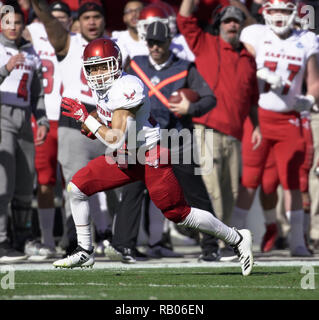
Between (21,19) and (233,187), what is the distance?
7.90 feet

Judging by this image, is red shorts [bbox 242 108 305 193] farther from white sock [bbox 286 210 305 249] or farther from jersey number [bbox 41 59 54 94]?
jersey number [bbox 41 59 54 94]

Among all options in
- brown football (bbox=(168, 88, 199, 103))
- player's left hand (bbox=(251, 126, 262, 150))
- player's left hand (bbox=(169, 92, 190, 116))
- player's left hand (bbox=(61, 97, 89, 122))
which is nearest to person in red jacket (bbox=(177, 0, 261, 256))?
player's left hand (bbox=(251, 126, 262, 150))

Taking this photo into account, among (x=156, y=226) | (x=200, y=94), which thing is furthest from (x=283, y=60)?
(x=156, y=226)

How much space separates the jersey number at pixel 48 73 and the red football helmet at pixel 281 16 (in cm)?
204

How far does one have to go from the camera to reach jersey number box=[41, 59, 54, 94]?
8570mm

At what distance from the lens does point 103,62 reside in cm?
593

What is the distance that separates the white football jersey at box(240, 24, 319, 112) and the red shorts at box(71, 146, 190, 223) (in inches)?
105

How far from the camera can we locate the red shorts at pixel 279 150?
27.3 feet

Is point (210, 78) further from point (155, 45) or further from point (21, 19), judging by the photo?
point (21, 19)

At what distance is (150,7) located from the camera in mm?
8281

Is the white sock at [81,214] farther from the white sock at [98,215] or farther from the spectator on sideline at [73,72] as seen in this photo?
the white sock at [98,215]

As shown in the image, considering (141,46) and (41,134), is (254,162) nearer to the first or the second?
(141,46)

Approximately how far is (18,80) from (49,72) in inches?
28.6
